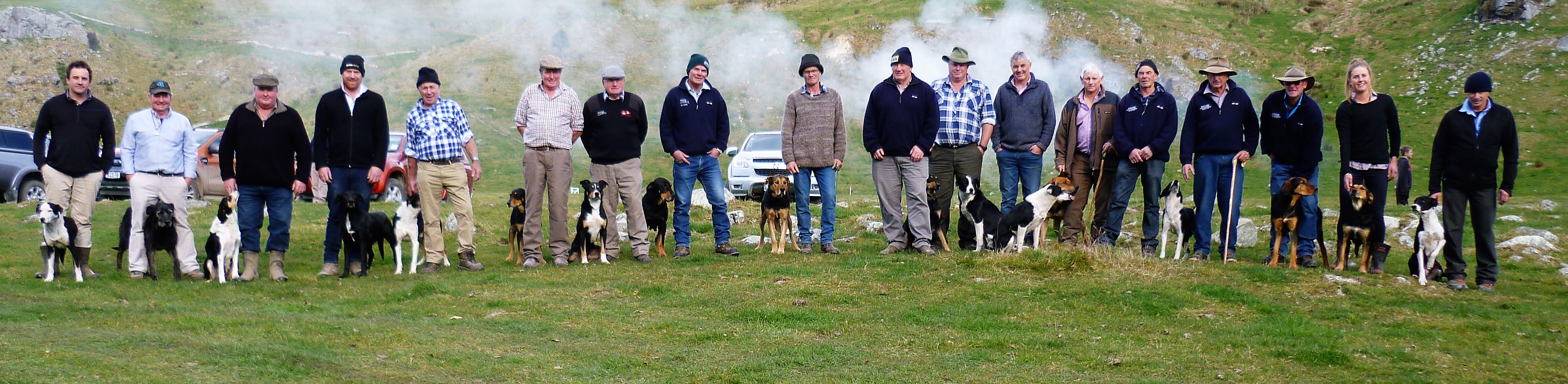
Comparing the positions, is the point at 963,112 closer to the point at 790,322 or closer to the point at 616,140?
the point at 616,140

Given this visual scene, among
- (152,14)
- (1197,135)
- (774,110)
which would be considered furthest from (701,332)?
(152,14)

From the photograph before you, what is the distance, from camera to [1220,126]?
908 cm

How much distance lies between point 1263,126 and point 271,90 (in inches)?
327

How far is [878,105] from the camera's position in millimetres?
9625

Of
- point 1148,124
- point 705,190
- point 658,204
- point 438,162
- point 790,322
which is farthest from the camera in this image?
point 658,204

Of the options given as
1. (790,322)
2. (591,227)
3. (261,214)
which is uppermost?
(261,214)

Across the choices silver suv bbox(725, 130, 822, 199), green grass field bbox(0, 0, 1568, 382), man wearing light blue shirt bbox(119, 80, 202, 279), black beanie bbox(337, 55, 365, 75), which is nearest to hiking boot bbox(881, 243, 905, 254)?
green grass field bbox(0, 0, 1568, 382)

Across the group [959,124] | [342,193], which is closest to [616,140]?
[342,193]

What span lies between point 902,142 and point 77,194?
6866mm

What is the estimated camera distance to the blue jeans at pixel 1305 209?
8938 millimetres

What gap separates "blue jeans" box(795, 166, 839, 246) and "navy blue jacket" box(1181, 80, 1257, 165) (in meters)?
3.10

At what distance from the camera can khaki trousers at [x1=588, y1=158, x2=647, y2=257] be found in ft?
31.0

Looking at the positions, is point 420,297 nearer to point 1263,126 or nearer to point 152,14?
point 1263,126

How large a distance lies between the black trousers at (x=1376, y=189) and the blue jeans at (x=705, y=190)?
5242mm
